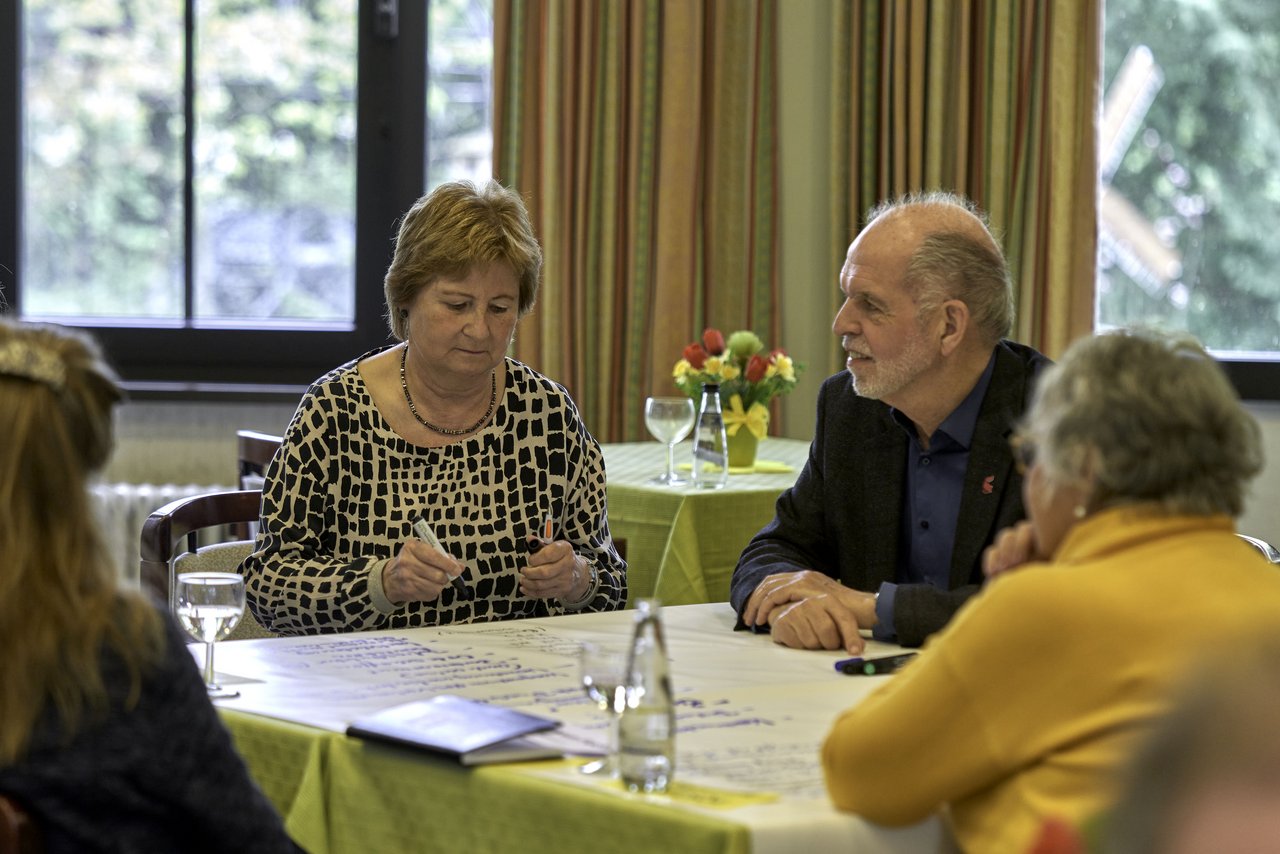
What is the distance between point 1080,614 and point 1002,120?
3.69 metres

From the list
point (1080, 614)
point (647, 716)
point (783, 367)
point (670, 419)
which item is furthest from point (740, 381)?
point (1080, 614)

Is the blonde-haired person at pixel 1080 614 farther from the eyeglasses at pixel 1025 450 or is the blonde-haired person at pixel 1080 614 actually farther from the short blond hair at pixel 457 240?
the short blond hair at pixel 457 240

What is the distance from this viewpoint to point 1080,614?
137 cm

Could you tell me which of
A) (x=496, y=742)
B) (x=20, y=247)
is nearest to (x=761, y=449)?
(x=20, y=247)

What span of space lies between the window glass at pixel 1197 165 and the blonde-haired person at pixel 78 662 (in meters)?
4.12

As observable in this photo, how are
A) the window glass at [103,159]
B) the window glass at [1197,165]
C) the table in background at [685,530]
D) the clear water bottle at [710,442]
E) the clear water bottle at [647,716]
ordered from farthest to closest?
the window glass at [103,159]
the window glass at [1197,165]
the clear water bottle at [710,442]
the table in background at [685,530]
the clear water bottle at [647,716]

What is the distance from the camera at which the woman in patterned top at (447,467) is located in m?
2.49

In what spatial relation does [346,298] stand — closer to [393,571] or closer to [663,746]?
[393,571]

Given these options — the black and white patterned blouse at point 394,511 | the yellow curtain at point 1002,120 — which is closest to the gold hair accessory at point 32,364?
the black and white patterned blouse at point 394,511

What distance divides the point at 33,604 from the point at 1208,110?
14.5 ft

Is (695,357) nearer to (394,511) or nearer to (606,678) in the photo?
(394,511)

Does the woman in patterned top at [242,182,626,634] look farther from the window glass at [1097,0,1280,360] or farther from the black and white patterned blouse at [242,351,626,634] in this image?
the window glass at [1097,0,1280,360]

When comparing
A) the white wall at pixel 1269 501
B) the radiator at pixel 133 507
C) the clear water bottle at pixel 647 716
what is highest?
the clear water bottle at pixel 647 716

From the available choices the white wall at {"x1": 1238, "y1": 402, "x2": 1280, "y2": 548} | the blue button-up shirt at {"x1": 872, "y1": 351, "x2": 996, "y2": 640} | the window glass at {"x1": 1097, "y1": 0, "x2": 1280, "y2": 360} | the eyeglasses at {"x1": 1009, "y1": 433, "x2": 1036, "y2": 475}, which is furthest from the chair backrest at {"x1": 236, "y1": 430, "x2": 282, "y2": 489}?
the white wall at {"x1": 1238, "y1": 402, "x2": 1280, "y2": 548}
